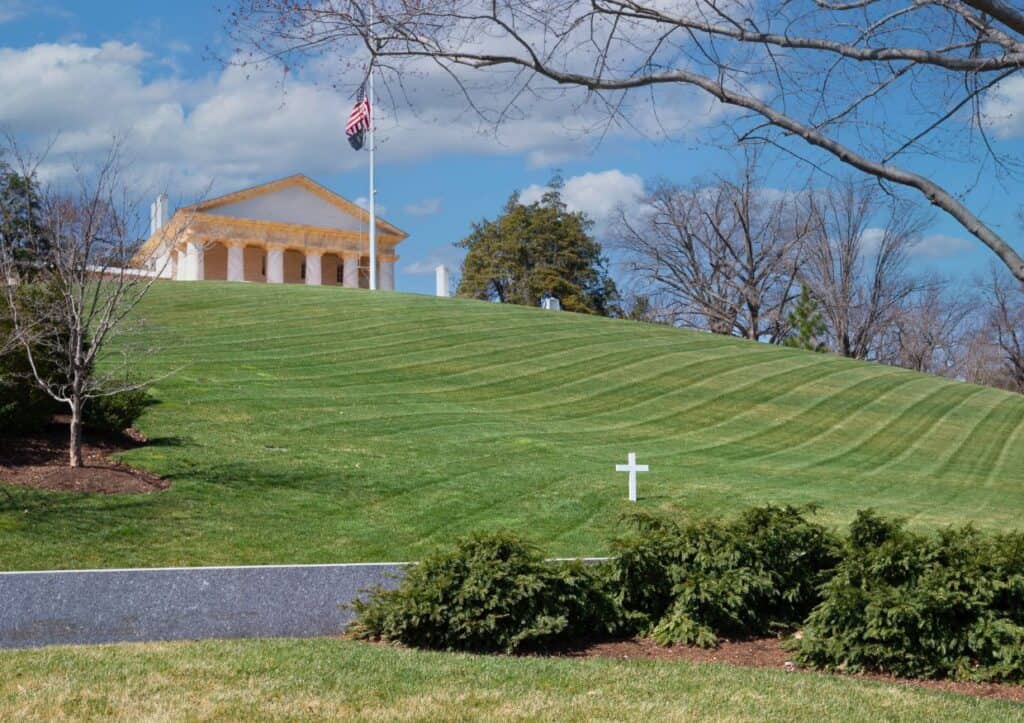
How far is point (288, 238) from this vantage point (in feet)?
199

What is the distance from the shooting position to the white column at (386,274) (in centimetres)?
6309

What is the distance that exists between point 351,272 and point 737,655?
54317 millimetres

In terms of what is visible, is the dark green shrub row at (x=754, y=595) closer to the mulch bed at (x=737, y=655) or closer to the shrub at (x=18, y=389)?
the mulch bed at (x=737, y=655)

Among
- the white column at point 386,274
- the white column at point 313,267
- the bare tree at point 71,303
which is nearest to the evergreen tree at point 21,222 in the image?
the bare tree at point 71,303

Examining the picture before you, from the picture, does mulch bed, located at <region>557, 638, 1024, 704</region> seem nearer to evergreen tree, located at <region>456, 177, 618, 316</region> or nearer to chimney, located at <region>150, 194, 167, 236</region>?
chimney, located at <region>150, 194, 167, 236</region>

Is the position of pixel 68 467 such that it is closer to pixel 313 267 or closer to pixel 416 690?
pixel 416 690

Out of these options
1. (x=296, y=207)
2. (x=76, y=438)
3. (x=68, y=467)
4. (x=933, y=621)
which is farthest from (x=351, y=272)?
(x=933, y=621)

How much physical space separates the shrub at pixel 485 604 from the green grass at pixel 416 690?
15.6 inches

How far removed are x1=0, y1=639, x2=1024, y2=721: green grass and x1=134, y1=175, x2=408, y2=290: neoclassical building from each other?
51186mm

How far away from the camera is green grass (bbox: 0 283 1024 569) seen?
12.2 m

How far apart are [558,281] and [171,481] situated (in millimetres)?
52471

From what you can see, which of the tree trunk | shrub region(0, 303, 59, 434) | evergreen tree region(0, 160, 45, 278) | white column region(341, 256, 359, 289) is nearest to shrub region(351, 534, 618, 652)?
the tree trunk

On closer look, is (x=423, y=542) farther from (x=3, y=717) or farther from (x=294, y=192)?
(x=294, y=192)

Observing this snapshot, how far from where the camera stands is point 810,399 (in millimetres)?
27562
